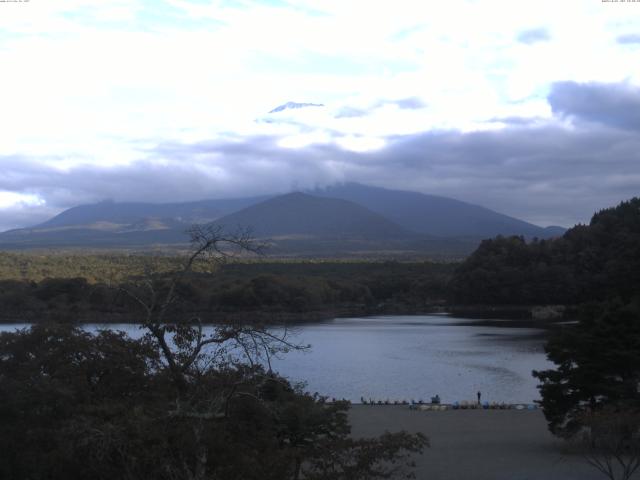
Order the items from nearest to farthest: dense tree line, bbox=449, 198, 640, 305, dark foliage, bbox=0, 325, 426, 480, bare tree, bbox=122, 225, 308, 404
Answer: dark foliage, bbox=0, 325, 426, 480 → bare tree, bbox=122, 225, 308, 404 → dense tree line, bbox=449, 198, 640, 305

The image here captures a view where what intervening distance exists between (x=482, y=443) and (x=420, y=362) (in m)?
16.2

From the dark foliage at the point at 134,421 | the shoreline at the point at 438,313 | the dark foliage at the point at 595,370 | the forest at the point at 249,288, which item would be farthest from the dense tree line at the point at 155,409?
the shoreline at the point at 438,313

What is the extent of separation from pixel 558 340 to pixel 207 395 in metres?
10.6

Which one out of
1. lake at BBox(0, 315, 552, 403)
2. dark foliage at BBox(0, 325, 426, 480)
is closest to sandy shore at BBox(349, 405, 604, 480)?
lake at BBox(0, 315, 552, 403)

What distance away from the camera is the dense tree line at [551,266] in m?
58.7

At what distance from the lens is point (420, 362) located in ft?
106

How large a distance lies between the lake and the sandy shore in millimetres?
2894

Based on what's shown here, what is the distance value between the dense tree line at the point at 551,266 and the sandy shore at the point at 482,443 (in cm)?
3771

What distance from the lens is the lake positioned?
25.3 meters

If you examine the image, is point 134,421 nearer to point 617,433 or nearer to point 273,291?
point 617,433

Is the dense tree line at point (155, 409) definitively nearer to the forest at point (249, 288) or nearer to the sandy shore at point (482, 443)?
the sandy shore at point (482, 443)

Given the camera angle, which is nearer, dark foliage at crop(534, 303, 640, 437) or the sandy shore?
the sandy shore

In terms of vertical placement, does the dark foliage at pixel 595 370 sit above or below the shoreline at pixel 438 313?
above

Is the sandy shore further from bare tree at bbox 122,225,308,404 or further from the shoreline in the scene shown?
the shoreline
